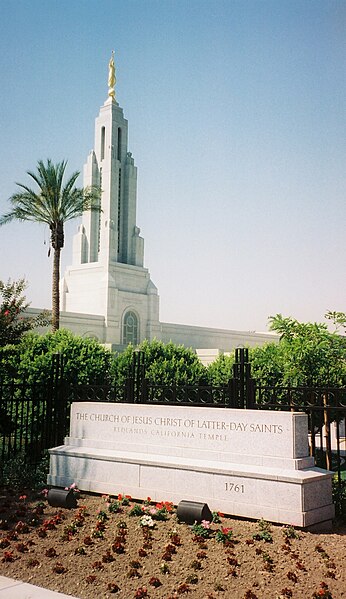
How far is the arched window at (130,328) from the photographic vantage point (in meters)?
49.7

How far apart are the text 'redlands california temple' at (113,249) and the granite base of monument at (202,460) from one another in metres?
39.4

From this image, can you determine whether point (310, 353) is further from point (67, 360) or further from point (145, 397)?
point (67, 360)

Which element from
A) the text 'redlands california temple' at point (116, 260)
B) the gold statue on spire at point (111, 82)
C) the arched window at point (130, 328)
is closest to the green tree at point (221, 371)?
the text 'redlands california temple' at point (116, 260)

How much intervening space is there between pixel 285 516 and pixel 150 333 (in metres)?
43.9

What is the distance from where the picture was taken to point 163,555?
573 centimetres

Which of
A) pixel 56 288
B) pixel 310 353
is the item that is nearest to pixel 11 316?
pixel 310 353

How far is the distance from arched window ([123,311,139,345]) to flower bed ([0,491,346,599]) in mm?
42455

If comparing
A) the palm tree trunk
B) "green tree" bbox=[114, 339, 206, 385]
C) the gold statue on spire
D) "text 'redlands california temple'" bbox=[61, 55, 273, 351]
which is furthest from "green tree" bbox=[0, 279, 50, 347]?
the gold statue on spire

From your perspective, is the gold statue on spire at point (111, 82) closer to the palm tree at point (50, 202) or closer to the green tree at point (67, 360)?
the palm tree at point (50, 202)

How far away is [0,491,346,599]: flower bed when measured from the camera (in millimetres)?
5090

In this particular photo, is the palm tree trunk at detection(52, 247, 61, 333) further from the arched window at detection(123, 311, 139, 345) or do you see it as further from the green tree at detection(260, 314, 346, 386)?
the arched window at detection(123, 311, 139, 345)

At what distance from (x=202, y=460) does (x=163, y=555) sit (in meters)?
1.92

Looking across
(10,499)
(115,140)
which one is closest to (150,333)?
(115,140)

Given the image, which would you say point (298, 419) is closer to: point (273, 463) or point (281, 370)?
point (273, 463)
